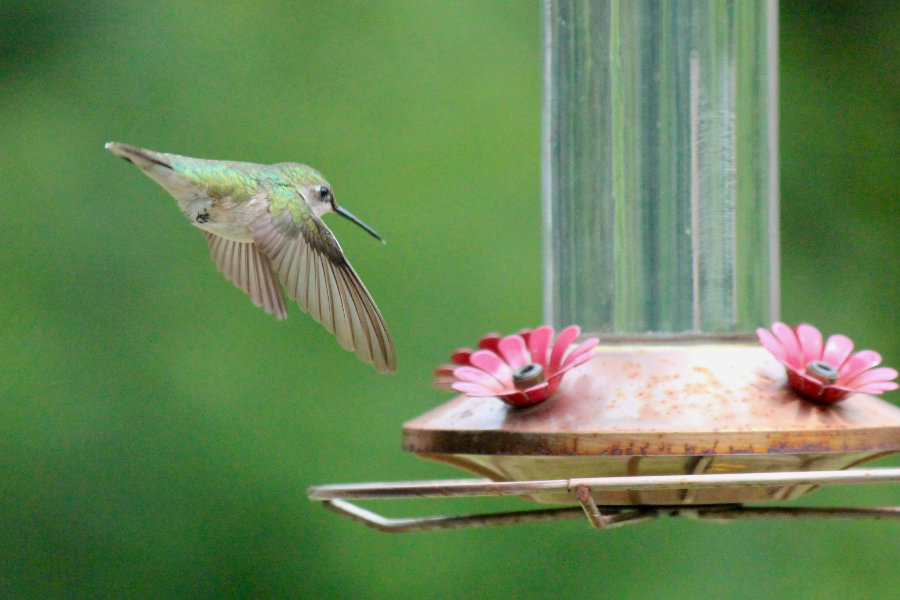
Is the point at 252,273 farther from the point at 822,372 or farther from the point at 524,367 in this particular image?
the point at 822,372

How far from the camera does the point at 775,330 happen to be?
2131 millimetres

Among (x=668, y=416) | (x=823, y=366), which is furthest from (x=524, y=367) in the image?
(x=823, y=366)

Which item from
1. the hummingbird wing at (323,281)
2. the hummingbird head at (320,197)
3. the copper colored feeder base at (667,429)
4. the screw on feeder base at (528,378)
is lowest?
the copper colored feeder base at (667,429)

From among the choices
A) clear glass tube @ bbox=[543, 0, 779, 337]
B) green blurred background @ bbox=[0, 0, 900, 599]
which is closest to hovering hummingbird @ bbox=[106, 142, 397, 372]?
clear glass tube @ bbox=[543, 0, 779, 337]

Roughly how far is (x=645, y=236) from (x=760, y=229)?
319mm

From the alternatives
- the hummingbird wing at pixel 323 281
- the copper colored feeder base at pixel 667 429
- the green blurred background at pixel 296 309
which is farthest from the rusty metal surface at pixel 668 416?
the green blurred background at pixel 296 309

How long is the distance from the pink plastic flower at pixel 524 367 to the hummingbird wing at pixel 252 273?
2.30 feet

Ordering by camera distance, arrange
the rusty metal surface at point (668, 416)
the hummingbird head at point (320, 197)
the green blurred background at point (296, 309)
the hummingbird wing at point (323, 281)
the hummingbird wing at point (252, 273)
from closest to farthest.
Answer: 1. the rusty metal surface at point (668, 416)
2. the hummingbird wing at point (323, 281)
3. the hummingbird head at point (320, 197)
4. the hummingbird wing at point (252, 273)
5. the green blurred background at point (296, 309)

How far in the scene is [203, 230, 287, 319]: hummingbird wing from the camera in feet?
9.18

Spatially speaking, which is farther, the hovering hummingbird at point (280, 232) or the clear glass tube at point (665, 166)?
the clear glass tube at point (665, 166)

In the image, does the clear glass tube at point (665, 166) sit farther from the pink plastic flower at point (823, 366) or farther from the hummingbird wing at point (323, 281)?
the hummingbird wing at point (323, 281)

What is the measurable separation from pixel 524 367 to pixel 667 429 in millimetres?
366

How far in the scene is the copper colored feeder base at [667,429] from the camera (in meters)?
1.84

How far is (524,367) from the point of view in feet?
7.03
